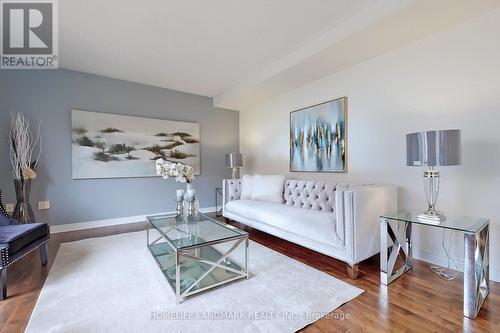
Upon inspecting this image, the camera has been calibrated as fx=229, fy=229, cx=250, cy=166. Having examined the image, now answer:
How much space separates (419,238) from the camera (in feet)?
7.82

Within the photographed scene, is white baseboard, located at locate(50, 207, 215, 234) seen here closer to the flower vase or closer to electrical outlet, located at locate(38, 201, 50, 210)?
electrical outlet, located at locate(38, 201, 50, 210)

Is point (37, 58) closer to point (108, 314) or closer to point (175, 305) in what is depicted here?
point (108, 314)

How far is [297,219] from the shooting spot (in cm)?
243

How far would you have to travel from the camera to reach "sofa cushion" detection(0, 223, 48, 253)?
176 centimetres

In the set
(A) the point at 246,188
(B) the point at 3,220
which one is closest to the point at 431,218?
(A) the point at 246,188

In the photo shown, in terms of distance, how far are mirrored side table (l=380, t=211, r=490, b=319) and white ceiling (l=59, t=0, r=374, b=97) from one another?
1.98 metres

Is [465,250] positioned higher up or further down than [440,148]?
further down

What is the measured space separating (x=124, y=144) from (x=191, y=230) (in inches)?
96.3

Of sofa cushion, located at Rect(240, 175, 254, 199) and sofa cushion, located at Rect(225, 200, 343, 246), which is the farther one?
sofa cushion, located at Rect(240, 175, 254, 199)

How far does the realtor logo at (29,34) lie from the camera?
2.15m

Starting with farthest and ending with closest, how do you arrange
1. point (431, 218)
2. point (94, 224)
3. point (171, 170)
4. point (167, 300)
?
1. point (94, 224)
2. point (171, 170)
3. point (431, 218)
4. point (167, 300)

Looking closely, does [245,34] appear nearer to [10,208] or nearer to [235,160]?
[235,160]

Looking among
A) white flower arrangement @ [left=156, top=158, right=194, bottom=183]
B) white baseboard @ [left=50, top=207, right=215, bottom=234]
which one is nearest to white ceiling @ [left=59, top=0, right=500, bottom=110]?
white flower arrangement @ [left=156, top=158, right=194, bottom=183]

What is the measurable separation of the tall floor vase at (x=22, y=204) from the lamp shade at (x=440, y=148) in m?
4.33
